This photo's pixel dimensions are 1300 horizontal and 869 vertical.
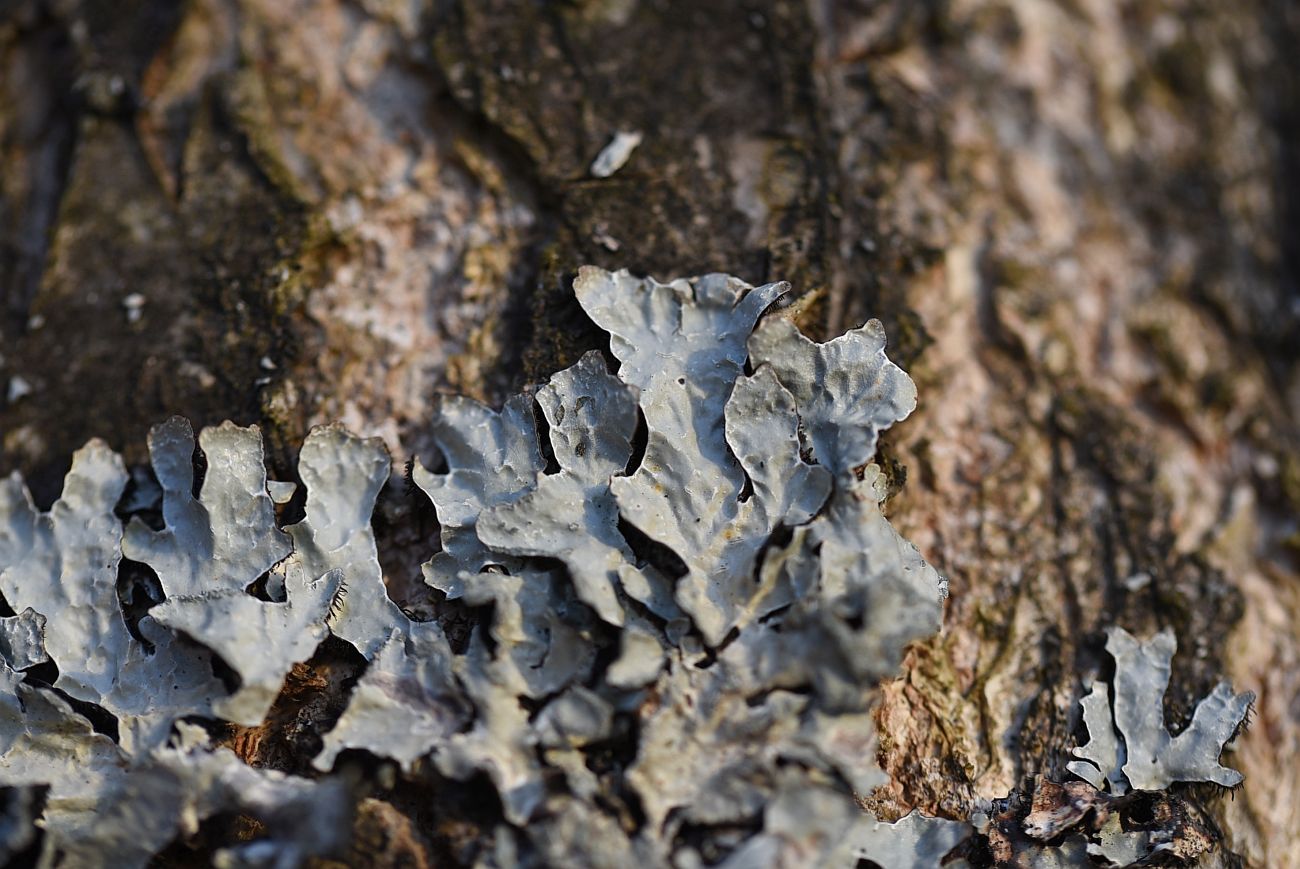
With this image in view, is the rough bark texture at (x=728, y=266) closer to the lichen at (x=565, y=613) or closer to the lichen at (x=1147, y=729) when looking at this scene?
the lichen at (x=1147, y=729)

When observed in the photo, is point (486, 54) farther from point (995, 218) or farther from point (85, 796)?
point (85, 796)

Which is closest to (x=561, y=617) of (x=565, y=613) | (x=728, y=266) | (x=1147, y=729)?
(x=565, y=613)

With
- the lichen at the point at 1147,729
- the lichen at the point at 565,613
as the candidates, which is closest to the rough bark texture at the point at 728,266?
the lichen at the point at 1147,729

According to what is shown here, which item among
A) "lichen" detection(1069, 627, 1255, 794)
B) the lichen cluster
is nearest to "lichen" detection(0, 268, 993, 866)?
the lichen cluster

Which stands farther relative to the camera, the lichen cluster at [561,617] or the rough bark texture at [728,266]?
the rough bark texture at [728,266]

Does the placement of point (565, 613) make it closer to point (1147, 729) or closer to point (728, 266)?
point (728, 266)

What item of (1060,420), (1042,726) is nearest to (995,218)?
(1060,420)

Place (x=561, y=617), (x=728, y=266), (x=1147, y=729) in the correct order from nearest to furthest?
1. (x=561, y=617)
2. (x=1147, y=729)
3. (x=728, y=266)

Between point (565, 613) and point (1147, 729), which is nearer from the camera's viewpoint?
point (565, 613)
